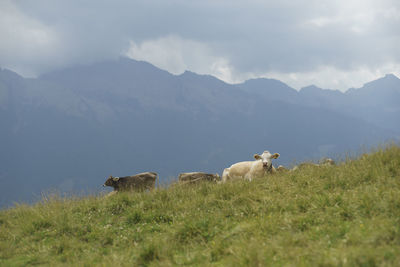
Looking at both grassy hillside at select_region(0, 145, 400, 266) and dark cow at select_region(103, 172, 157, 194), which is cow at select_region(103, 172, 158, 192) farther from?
grassy hillside at select_region(0, 145, 400, 266)

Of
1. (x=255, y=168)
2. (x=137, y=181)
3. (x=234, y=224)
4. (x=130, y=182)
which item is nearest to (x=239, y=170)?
(x=255, y=168)

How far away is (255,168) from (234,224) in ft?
26.8

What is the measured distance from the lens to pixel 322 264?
15.3 ft

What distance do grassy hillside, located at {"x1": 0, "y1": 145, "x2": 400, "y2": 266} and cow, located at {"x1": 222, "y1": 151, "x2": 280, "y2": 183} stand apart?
3.54 meters

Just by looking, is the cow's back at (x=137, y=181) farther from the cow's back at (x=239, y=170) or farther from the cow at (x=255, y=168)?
the cow's back at (x=239, y=170)

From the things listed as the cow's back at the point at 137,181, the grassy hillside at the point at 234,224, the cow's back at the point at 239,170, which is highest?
the cow's back at the point at 137,181

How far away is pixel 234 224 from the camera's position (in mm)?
7523

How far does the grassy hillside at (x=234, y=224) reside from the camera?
5441 millimetres

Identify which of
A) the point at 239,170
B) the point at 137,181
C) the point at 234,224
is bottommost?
the point at 234,224

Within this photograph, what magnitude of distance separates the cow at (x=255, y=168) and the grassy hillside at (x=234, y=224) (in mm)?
3537

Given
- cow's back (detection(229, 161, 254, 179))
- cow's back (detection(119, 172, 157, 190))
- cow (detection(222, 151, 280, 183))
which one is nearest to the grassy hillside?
→ cow (detection(222, 151, 280, 183))

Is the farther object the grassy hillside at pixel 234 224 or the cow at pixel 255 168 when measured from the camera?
the cow at pixel 255 168

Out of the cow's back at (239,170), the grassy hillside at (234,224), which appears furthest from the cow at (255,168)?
the grassy hillside at (234,224)

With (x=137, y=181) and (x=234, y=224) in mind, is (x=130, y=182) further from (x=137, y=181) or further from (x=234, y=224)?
(x=234, y=224)
